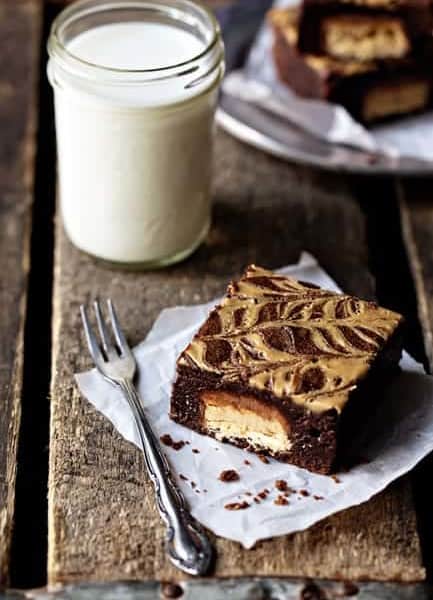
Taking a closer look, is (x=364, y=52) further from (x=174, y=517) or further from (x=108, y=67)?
(x=174, y=517)

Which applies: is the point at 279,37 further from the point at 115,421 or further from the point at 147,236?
the point at 115,421

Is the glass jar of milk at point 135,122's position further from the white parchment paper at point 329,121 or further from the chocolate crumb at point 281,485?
the chocolate crumb at point 281,485

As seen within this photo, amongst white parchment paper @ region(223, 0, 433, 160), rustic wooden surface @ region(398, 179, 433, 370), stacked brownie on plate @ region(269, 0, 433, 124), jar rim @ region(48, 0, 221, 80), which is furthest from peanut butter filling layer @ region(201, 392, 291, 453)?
stacked brownie on plate @ region(269, 0, 433, 124)

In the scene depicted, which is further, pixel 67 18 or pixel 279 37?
pixel 279 37

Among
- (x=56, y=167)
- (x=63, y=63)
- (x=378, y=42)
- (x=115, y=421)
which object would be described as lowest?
(x=56, y=167)

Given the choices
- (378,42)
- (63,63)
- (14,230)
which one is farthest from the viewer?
(378,42)

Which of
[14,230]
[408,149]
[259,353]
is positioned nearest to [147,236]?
[14,230]

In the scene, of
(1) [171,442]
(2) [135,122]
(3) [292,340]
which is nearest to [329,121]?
(2) [135,122]
